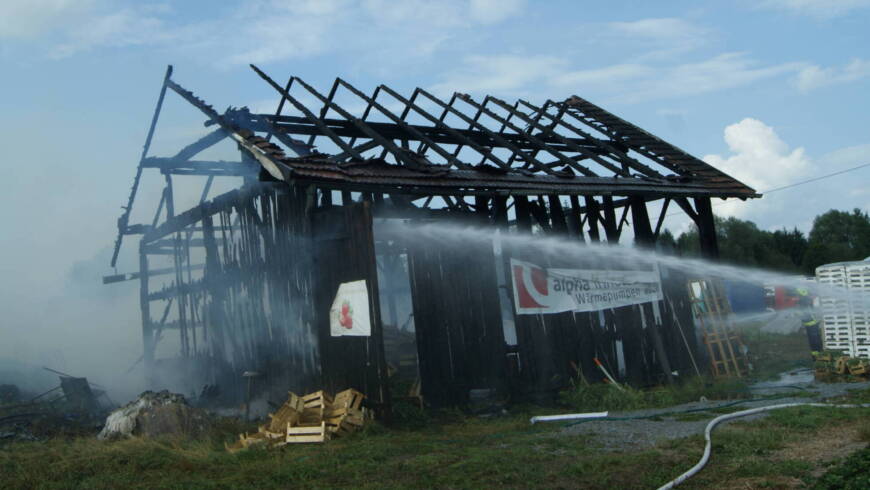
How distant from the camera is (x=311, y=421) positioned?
492 inches

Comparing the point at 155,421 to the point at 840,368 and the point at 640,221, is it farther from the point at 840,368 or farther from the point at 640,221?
the point at 840,368

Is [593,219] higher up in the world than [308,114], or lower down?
lower down

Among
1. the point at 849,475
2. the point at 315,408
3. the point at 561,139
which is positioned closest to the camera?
the point at 849,475

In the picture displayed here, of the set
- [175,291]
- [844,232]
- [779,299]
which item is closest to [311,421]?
[175,291]

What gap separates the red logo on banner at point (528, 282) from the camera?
16234 millimetres

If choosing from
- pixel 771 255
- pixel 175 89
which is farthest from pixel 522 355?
pixel 771 255

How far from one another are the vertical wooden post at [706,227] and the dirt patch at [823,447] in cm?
1179

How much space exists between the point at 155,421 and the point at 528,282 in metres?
8.13

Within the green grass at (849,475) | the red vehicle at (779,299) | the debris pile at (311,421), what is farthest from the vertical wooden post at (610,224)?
the red vehicle at (779,299)

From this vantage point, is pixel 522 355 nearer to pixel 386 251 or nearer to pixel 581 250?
pixel 581 250

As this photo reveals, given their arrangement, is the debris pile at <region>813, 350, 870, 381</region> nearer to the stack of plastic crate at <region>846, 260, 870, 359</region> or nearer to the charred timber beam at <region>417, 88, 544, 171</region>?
the stack of plastic crate at <region>846, 260, 870, 359</region>

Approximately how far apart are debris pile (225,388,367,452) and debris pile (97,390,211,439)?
51.3 inches

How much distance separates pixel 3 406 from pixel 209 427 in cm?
940

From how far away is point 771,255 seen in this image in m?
66.5
